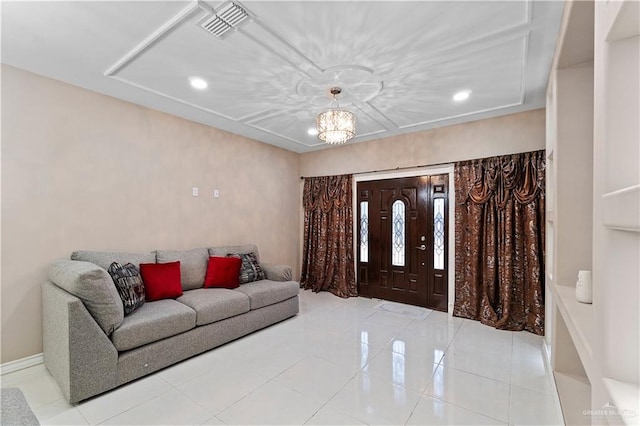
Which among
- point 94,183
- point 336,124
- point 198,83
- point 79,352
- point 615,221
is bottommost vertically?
point 79,352

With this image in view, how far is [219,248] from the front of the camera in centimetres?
411

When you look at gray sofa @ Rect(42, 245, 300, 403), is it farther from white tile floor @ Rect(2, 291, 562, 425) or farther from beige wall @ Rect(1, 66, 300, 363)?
beige wall @ Rect(1, 66, 300, 363)

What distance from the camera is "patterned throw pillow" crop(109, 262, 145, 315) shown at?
2611 mm

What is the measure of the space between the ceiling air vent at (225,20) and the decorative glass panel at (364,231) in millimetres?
3508

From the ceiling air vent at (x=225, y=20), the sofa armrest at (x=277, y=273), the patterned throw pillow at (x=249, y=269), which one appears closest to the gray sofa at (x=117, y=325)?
the patterned throw pillow at (x=249, y=269)

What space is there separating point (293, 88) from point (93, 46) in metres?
1.70

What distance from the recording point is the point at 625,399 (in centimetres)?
82

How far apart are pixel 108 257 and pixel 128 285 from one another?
506mm

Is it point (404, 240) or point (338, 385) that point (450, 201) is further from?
point (338, 385)

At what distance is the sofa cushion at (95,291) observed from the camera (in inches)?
85.4

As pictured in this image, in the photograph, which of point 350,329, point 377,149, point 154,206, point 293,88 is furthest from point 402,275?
point 154,206

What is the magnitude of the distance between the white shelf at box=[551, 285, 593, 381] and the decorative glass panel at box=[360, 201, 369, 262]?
3.01 meters

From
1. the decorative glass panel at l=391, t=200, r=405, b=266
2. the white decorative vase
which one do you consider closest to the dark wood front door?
the decorative glass panel at l=391, t=200, r=405, b=266

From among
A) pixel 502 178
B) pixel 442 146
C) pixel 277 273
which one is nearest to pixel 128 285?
pixel 277 273
